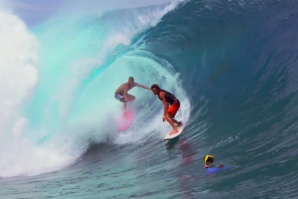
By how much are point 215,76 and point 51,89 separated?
5.18 metres

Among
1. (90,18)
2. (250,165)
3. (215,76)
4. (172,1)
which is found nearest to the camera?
(250,165)

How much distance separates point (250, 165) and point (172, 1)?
10.5m

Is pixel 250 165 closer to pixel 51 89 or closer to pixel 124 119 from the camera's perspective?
pixel 124 119

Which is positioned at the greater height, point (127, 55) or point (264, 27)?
point (127, 55)

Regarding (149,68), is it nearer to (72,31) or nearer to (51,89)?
(51,89)

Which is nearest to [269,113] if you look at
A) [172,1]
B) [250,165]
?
[250,165]

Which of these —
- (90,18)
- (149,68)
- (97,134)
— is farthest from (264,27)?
(90,18)

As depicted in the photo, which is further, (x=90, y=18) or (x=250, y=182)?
(x=90, y=18)

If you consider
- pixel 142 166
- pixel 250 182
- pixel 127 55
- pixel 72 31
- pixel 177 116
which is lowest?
pixel 250 182

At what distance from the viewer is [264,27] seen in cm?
1133

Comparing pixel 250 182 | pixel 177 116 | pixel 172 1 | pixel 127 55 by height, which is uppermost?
pixel 172 1

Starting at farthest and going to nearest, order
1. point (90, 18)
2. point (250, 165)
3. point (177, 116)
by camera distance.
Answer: point (90, 18) < point (177, 116) < point (250, 165)

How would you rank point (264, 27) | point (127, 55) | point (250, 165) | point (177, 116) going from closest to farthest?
point (250, 165) < point (177, 116) < point (264, 27) < point (127, 55)

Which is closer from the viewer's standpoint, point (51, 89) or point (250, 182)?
point (250, 182)
